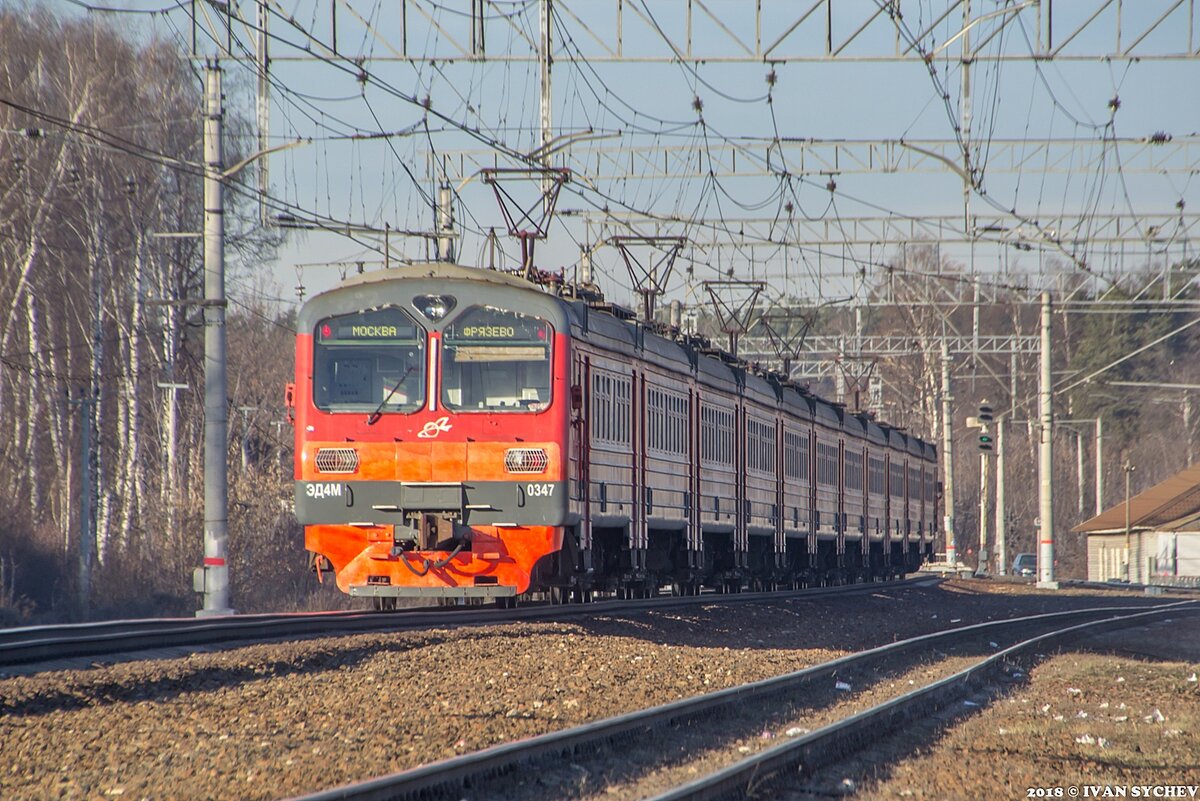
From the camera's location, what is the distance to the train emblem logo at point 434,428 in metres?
15.9

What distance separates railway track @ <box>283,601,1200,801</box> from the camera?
707 centimetres

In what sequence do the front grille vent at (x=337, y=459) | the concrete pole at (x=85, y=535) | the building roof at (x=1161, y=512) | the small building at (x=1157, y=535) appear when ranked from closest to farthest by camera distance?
the front grille vent at (x=337, y=459), the concrete pole at (x=85, y=535), the small building at (x=1157, y=535), the building roof at (x=1161, y=512)

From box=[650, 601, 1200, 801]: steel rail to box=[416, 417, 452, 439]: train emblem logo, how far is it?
219 inches

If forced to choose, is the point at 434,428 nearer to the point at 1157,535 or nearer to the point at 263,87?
the point at 263,87

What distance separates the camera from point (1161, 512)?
57625 mm

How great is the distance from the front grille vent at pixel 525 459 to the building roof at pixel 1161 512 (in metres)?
44.2

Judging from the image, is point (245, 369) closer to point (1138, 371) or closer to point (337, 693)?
point (337, 693)

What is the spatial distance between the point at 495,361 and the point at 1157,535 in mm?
46355

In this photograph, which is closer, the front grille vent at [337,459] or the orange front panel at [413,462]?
the orange front panel at [413,462]

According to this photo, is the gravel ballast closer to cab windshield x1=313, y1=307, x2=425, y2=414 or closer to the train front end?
the train front end

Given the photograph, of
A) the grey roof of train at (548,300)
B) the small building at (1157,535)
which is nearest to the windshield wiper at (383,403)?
the grey roof of train at (548,300)
